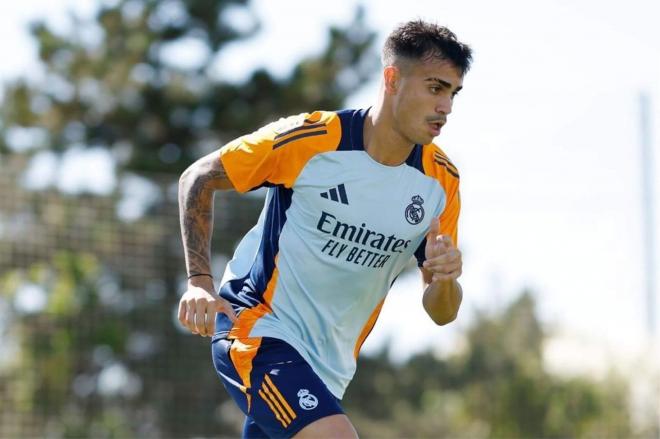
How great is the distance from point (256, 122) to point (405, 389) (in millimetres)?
Result: 5469

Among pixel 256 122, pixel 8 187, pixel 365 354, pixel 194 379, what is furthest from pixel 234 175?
pixel 256 122

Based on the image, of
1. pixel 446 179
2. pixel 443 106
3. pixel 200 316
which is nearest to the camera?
pixel 200 316

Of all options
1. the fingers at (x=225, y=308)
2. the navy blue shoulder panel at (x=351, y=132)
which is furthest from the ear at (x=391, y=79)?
the fingers at (x=225, y=308)

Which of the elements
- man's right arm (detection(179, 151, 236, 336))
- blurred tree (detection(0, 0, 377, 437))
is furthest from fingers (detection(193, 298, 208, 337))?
blurred tree (detection(0, 0, 377, 437))

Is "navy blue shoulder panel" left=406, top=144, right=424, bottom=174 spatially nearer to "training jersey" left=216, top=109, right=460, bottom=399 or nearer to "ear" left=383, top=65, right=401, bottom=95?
"training jersey" left=216, top=109, right=460, bottom=399

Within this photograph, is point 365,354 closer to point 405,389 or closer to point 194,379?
point 405,389

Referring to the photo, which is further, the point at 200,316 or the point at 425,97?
the point at 425,97

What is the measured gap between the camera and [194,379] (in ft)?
48.6

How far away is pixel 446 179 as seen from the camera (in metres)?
5.26

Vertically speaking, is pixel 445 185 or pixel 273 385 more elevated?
pixel 445 185

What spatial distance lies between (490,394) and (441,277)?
11.8 m

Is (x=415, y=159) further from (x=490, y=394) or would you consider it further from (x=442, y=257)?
(x=490, y=394)

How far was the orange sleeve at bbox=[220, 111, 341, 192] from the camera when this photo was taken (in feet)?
16.4

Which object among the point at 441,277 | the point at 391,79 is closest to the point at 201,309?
the point at 441,277
